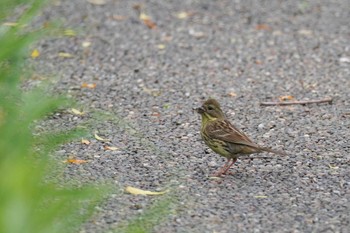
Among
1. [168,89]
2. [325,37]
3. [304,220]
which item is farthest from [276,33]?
[304,220]

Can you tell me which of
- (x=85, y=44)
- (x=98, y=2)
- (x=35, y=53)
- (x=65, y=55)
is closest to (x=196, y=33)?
(x=85, y=44)

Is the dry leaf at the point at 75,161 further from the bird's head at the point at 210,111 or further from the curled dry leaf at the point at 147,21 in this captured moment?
the curled dry leaf at the point at 147,21

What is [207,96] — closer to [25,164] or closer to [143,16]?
[143,16]

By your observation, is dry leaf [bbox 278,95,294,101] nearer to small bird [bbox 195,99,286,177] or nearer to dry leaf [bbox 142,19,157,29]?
small bird [bbox 195,99,286,177]

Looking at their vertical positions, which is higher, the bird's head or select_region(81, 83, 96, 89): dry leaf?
the bird's head

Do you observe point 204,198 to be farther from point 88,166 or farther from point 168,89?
point 168,89

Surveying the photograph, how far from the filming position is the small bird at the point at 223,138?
23.8 feet

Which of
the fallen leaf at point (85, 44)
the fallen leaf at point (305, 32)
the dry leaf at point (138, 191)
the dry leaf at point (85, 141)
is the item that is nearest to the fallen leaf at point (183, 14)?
the fallen leaf at point (305, 32)

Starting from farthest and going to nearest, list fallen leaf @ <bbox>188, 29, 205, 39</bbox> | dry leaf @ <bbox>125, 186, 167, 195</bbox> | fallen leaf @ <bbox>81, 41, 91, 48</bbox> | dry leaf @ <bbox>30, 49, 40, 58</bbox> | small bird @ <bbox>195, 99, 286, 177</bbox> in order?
fallen leaf @ <bbox>188, 29, 205, 39</bbox>, fallen leaf @ <bbox>81, 41, 91, 48</bbox>, dry leaf @ <bbox>30, 49, 40, 58</bbox>, small bird @ <bbox>195, 99, 286, 177</bbox>, dry leaf @ <bbox>125, 186, 167, 195</bbox>

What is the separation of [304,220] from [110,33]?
5780 mm

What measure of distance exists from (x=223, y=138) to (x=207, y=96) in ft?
8.00

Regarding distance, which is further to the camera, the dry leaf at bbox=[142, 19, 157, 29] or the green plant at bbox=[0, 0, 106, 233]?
the dry leaf at bbox=[142, 19, 157, 29]

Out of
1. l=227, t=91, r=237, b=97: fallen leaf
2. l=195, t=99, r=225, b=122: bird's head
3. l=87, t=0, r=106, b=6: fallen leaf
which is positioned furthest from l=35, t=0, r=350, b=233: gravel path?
l=195, t=99, r=225, b=122: bird's head

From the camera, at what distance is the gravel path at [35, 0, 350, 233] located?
657 cm
